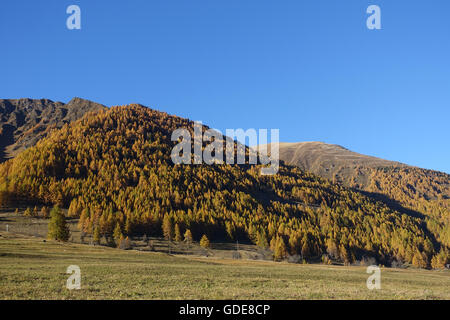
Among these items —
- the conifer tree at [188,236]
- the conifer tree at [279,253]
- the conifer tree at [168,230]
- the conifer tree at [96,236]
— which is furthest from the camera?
the conifer tree at [168,230]

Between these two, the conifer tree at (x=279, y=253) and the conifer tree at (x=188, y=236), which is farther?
the conifer tree at (x=188, y=236)

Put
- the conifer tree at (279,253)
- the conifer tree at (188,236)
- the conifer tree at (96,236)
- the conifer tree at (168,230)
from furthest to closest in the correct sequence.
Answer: the conifer tree at (168,230), the conifer tree at (188,236), the conifer tree at (279,253), the conifer tree at (96,236)

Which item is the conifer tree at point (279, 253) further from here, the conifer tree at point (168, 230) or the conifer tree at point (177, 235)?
the conifer tree at point (168, 230)

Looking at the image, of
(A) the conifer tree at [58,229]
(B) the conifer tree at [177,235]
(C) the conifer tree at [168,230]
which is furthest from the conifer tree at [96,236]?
(B) the conifer tree at [177,235]

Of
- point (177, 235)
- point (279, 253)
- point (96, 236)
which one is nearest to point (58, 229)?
point (96, 236)

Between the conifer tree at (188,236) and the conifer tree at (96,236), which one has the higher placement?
the conifer tree at (96,236)

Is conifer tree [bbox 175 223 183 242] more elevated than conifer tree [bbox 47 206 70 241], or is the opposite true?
conifer tree [bbox 47 206 70 241]

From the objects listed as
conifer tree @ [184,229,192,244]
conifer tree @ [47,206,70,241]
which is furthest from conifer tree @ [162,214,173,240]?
conifer tree @ [47,206,70,241]

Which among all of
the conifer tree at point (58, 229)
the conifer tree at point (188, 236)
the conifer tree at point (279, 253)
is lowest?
the conifer tree at point (279, 253)

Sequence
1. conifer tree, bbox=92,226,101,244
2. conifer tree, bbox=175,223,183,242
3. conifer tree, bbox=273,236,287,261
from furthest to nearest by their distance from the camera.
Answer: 1. conifer tree, bbox=175,223,183,242
2. conifer tree, bbox=273,236,287,261
3. conifer tree, bbox=92,226,101,244

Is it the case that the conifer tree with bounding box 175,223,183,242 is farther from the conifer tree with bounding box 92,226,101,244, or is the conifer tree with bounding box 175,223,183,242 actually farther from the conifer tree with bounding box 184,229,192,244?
the conifer tree with bounding box 92,226,101,244

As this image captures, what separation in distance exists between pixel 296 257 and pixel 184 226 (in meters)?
52.4

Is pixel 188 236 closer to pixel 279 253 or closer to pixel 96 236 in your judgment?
pixel 96 236
